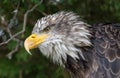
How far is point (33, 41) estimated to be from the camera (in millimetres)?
6148

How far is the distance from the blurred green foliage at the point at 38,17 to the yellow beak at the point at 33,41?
3.20ft

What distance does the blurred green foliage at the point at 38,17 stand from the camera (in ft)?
24.6

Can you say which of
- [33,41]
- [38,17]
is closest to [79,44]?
[33,41]

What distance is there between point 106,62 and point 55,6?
1836mm

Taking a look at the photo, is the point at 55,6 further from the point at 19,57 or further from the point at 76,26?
the point at 76,26

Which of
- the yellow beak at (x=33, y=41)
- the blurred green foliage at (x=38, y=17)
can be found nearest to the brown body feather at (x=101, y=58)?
the yellow beak at (x=33, y=41)

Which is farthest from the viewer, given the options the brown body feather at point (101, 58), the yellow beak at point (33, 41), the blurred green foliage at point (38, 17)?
the blurred green foliage at point (38, 17)

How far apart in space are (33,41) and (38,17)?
1605 mm

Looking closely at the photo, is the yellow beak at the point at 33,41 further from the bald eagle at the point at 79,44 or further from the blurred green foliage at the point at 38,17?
the blurred green foliage at the point at 38,17

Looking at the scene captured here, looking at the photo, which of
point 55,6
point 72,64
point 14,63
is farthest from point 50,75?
point 72,64

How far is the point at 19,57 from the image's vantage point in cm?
775

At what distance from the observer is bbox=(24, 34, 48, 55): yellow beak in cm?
609

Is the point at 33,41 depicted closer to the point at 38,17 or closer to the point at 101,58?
the point at 101,58

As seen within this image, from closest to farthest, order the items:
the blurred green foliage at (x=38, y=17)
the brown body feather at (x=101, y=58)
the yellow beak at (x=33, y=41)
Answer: the brown body feather at (x=101, y=58) < the yellow beak at (x=33, y=41) < the blurred green foliage at (x=38, y=17)
